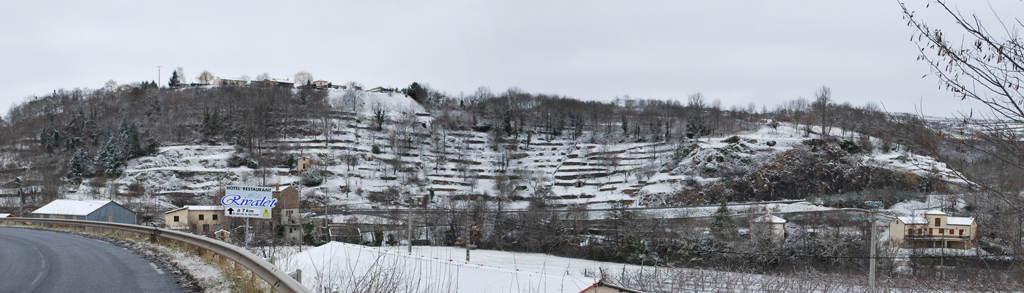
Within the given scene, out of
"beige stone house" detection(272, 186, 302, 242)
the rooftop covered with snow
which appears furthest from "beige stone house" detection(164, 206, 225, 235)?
the rooftop covered with snow

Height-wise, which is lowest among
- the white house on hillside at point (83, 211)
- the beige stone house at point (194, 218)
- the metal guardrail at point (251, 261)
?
the beige stone house at point (194, 218)

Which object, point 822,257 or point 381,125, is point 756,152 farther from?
point 381,125

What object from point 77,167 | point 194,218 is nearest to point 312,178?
point 194,218

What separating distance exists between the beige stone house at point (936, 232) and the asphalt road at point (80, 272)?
51.3 meters

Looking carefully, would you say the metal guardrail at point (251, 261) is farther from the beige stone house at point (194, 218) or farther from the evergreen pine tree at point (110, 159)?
the evergreen pine tree at point (110, 159)

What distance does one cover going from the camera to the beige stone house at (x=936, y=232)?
144 feet

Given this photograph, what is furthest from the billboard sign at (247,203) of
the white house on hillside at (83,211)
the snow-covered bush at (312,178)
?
the snow-covered bush at (312,178)

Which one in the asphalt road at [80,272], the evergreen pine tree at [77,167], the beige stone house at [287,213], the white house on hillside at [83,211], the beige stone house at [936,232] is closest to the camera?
the asphalt road at [80,272]

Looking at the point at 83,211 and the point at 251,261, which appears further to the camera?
the point at 83,211

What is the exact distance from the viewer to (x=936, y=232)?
45.6m

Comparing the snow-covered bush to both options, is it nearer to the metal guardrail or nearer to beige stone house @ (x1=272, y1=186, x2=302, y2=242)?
beige stone house @ (x1=272, y1=186, x2=302, y2=242)

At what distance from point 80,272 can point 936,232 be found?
57.2 m

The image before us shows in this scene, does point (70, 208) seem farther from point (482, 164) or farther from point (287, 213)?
point (482, 164)

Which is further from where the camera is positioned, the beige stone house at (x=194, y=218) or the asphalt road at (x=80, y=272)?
the beige stone house at (x=194, y=218)
